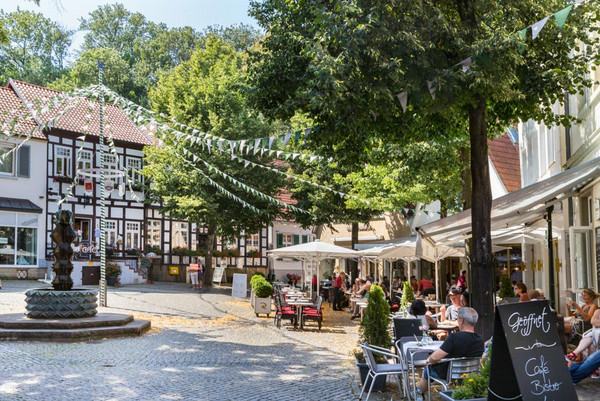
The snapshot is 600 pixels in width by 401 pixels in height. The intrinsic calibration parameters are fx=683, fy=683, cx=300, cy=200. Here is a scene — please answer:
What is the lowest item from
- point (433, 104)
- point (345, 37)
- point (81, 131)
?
point (433, 104)

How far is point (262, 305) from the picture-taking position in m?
21.4

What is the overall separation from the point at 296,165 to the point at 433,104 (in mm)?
26057

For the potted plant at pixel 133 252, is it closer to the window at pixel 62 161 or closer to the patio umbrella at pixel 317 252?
the window at pixel 62 161

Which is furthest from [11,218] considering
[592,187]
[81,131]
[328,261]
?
[592,187]

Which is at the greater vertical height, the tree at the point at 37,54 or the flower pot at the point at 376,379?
the tree at the point at 37,54

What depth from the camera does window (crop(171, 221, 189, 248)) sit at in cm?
4247

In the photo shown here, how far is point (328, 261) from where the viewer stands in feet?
147

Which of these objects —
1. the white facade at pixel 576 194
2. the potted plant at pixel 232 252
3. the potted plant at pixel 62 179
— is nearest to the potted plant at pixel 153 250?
the potted plant at pixel 232 252

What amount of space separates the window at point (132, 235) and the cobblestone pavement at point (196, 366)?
2102 cm

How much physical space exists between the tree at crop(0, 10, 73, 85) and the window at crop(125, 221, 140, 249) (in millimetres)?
18720

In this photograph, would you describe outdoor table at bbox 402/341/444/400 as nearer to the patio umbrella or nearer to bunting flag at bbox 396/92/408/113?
bunting flag at bbox 396/92/408/113

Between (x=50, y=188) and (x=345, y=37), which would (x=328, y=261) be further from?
(x=345, y=37)

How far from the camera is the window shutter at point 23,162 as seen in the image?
Result: 34.3m

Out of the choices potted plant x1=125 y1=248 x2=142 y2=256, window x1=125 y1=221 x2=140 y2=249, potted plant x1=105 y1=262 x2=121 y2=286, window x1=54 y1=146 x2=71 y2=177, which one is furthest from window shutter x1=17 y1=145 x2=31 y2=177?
window x1=125 y1=221 x2=140 y2=249
